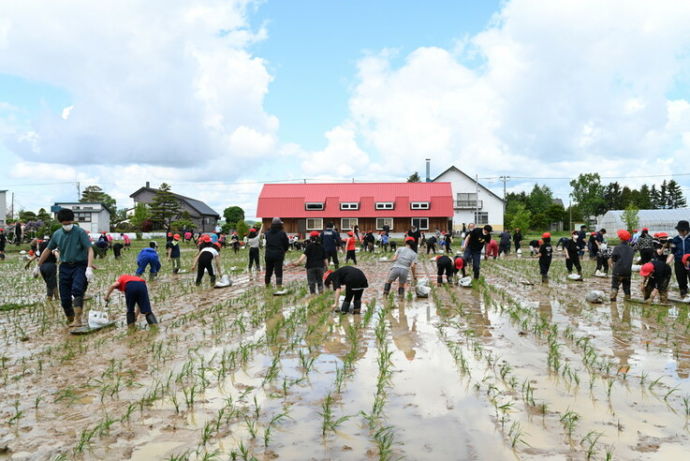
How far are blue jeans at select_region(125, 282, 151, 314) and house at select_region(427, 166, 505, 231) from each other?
4734 centimetres

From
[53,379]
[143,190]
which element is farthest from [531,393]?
[143,190]

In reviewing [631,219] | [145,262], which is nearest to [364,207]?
[631,219]

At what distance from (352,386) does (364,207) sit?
43.2 metres

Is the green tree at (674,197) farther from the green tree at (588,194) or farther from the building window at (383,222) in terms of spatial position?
the building window at (383,222)

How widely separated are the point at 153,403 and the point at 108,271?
→ 1456 cm

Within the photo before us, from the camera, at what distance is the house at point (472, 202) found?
5328cm

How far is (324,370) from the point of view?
17.9ft

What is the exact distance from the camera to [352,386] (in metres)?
4.89

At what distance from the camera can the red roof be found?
4700 centimetres

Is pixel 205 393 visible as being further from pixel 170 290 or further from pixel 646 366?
pixel 170 290

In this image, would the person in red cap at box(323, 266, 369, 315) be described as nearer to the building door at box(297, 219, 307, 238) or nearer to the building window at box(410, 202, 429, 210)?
the building window at box(410, 202, 429, 210)

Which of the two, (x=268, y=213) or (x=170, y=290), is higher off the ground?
(x=268, y=213)

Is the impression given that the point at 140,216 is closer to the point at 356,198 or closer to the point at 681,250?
the point at 356,198

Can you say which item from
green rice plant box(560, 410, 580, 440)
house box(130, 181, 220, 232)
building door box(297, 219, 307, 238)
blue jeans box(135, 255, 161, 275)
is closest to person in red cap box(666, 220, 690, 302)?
green rice plant box(560, 410, 580, 440)
